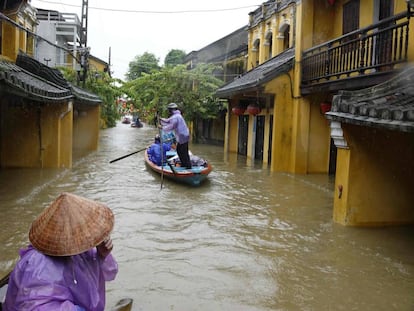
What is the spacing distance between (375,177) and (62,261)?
657cm

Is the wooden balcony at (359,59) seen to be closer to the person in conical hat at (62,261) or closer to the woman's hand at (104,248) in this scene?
the woman's hand at (104,248)

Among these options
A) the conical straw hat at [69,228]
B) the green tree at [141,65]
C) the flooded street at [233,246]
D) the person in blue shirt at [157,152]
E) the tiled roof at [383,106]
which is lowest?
the flooded street at [233,246]

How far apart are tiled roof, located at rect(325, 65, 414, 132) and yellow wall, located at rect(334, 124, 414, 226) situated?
0.51 metres

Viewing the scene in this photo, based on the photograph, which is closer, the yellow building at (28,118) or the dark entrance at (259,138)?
the yellow building at (28,118)

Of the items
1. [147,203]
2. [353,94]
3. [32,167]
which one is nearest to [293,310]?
[353,94]

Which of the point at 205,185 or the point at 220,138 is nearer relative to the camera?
the point at 205,185

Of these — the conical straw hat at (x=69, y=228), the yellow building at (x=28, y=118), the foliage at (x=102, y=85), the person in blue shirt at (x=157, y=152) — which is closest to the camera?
the conical straw hat at (x=69, y=228)

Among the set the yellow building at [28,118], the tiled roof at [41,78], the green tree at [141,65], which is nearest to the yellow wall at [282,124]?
the tiled roof at [41,78]

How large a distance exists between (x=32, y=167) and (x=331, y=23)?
33.8ft

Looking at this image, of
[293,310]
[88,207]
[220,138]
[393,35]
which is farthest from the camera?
[220,138]

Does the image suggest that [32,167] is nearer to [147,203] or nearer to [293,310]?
[147,203]

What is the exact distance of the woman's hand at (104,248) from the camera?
2.46 m

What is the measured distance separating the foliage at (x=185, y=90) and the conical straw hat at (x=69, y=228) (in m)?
21.8

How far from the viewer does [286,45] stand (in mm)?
17688
